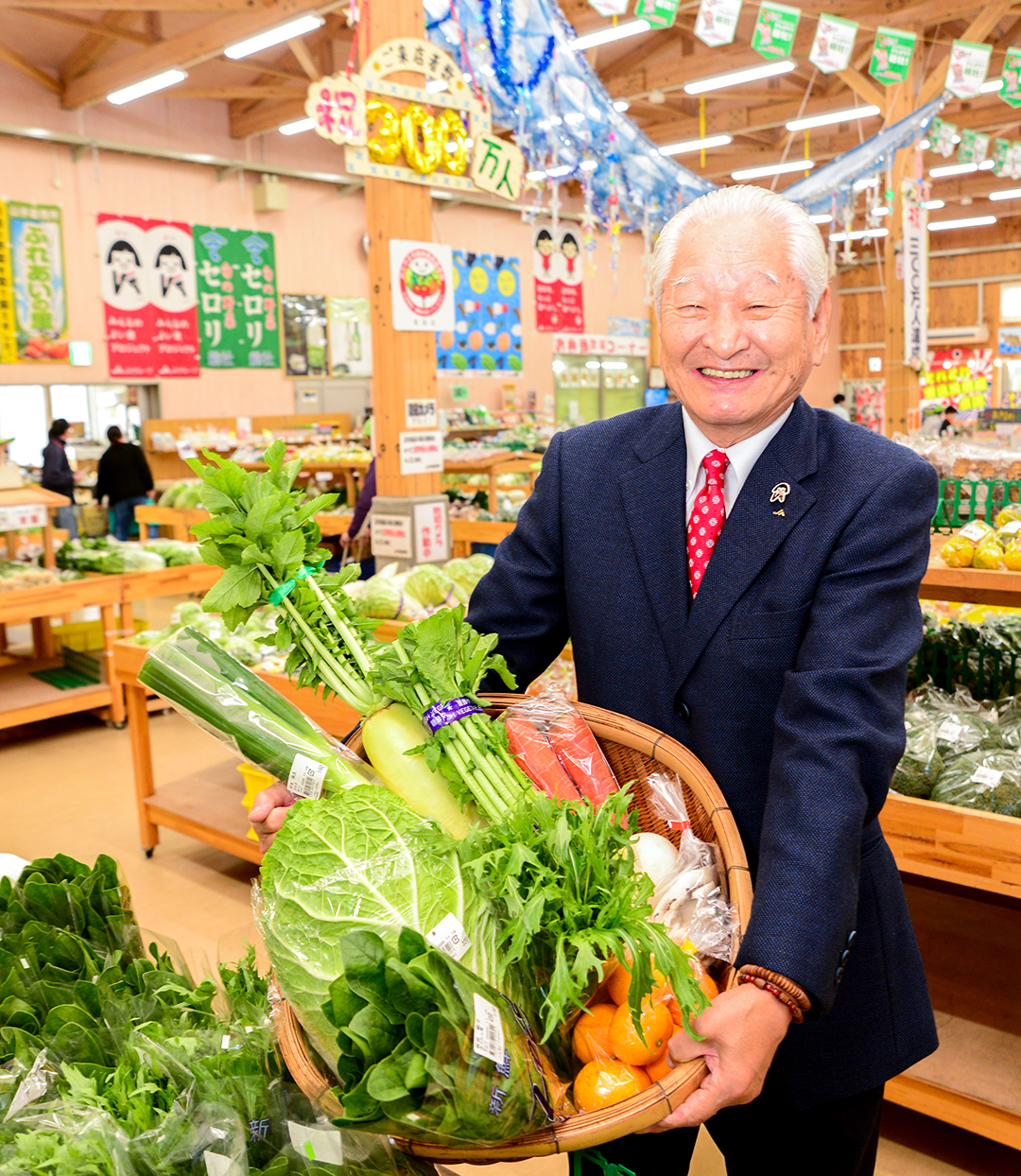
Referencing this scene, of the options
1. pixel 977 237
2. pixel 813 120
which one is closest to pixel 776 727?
pixel 813 120

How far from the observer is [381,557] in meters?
5.08

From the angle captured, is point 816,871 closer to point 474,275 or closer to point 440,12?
point 440,12

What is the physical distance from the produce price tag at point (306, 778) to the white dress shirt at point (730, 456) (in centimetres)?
62

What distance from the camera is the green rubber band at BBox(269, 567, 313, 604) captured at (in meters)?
1.31

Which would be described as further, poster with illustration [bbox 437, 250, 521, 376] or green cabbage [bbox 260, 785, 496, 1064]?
poster with illustration [bbox 437, 250, 521, 376]

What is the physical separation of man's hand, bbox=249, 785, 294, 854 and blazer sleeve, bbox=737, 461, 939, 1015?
58cm

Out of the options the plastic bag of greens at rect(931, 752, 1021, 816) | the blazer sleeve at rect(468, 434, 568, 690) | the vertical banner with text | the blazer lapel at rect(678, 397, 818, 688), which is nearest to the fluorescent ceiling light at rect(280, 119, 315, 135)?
the vertical banner with text

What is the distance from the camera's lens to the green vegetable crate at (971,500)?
120 inches

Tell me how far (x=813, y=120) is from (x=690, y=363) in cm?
1083

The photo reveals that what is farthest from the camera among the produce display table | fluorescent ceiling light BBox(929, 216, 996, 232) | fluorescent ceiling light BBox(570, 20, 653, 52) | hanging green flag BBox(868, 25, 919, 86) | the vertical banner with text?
fluorescent ceiling light BBox(929, 216, 996, 232)

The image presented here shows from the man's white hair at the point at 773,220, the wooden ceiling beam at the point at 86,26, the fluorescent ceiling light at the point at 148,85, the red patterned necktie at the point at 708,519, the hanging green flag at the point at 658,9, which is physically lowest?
the red patterned necktie at the point at 708,519

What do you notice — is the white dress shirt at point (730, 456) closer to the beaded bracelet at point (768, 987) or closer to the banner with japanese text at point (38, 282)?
the beaded bracelet at point (768, 987)

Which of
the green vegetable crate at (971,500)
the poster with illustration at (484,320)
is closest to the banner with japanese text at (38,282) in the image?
the poster with illustration at (484,320)

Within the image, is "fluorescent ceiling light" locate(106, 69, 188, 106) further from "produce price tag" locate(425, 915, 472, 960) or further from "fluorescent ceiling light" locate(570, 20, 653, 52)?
"produce price tag" locate(425, 915, 472, 960)
